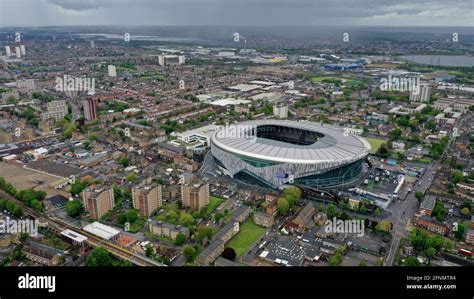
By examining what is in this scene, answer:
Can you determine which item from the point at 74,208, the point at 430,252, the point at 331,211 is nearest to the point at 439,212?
the point at 430,252

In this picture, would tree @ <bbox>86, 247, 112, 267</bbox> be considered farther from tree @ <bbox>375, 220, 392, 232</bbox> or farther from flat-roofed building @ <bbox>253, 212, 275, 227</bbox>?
tree @ <bbox>375, 220, 392, 232</bbox>

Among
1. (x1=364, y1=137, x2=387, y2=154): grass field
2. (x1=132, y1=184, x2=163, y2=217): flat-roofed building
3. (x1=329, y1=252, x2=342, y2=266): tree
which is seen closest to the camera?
(x1=329, y1=252, x2=342, y2=266): tree

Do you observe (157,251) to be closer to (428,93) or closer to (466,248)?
Result: (466,248)

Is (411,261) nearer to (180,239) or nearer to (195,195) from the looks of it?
(180,239)

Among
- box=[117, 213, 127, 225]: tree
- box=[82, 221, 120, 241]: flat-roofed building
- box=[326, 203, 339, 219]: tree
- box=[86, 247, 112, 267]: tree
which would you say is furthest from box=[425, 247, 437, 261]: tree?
box=[117, 213, 127, 225]: tree
